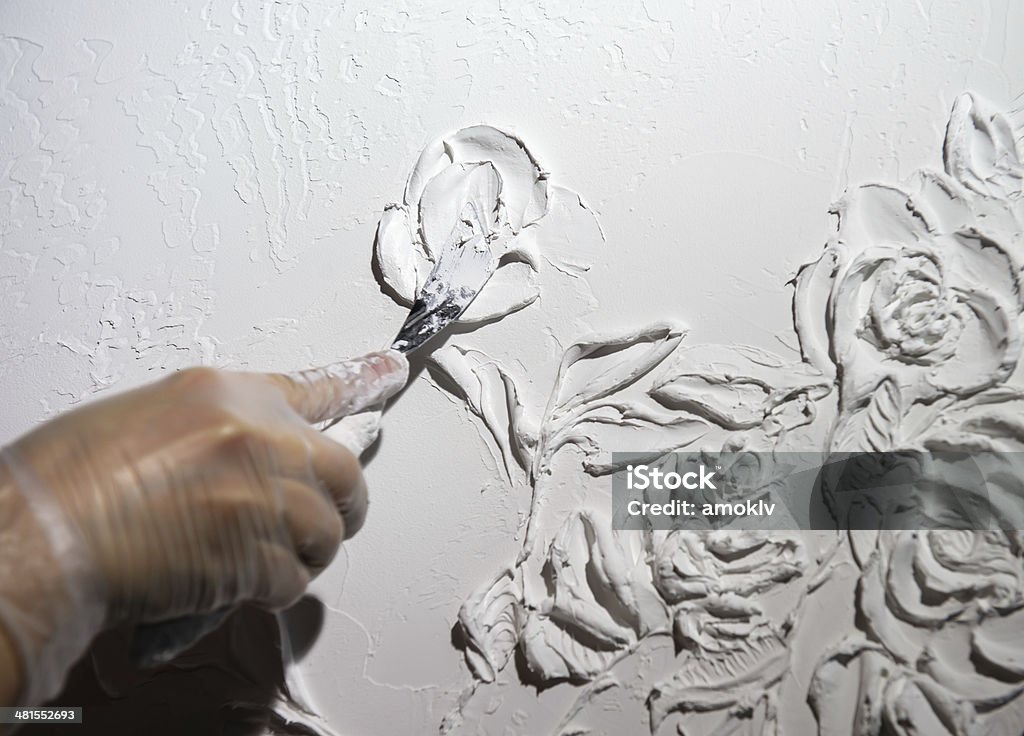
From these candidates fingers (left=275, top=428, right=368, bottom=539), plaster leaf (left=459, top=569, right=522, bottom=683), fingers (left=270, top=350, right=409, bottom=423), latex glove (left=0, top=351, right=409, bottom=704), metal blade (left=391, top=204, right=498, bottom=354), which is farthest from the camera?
metal blade (left=391, top=204, right=498, bottom=354)

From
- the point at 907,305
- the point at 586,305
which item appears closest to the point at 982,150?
the point at 907,305

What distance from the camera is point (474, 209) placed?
112cm

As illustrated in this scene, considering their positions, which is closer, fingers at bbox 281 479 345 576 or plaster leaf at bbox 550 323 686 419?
fingers at bbox 281 479 345 576

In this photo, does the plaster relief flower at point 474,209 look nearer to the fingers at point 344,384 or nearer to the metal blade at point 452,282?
the metal blade at point 452,282

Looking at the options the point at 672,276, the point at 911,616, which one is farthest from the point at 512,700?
the point at 672,276

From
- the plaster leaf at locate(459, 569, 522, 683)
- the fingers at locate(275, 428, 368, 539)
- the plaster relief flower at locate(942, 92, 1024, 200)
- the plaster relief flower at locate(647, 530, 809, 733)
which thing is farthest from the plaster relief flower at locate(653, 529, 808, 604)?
the plaster relief flower at locate(942, 92, 1024, 200)

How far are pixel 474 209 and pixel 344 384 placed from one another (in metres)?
0.40

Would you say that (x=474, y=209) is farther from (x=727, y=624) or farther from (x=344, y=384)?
(x=727, y=624)

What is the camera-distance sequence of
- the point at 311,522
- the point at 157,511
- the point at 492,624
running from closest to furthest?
the point at 157,511, the point at 311,522, the point at 492,624

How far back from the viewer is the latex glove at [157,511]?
0.54 m

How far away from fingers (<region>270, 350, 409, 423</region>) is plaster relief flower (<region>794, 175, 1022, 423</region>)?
1.76 feet

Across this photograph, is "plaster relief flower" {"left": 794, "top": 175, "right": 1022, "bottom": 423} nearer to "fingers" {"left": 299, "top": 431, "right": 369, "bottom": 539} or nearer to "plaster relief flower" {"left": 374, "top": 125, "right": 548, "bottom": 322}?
"plaster relief flower" {"left": 374, "top": 125, "right": 548, "bottom": 322}

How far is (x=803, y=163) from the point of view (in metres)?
1.04

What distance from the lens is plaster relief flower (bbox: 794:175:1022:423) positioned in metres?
0.90
